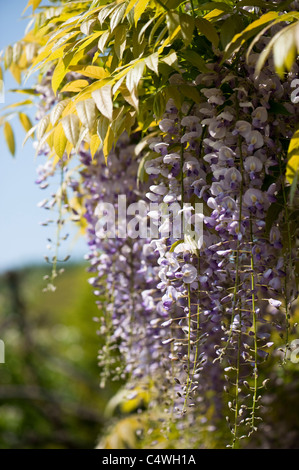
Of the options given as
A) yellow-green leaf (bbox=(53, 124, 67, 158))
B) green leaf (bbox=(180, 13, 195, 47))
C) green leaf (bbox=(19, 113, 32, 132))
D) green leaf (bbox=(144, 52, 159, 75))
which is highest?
green leaf (bbox=(180, 13, 195, 47))

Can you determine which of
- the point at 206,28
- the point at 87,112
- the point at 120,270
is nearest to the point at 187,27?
the point at 206,28

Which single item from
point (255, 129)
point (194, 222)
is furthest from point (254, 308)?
point (255, 129)

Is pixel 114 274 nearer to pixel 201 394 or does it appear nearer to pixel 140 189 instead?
pixel 140 189

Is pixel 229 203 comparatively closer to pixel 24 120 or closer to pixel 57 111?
pixel 57 111

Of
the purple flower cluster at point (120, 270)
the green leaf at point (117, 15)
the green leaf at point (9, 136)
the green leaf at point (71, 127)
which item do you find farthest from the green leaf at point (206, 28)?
the green leaf at point (9, 136)

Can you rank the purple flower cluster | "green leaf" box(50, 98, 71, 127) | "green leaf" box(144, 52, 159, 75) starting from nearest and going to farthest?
"green leaf" box(144, 52, 159, 75) → "green leaf" box(50, 98, 71, 127) → the purple flower cluster

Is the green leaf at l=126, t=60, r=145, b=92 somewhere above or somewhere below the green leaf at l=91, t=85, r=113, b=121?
above

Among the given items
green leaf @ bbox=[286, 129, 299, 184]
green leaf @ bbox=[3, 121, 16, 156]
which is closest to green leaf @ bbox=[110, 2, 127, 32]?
green leaf @ bbox=[286, 129, 299, 184]

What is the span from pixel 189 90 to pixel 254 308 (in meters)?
0.33

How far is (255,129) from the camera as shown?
77 cm

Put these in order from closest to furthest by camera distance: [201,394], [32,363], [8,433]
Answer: [201,394] → [8,433] → [32,363]

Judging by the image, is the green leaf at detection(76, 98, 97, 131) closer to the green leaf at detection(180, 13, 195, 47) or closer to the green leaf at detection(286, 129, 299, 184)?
the green leaf at detection(180, 13, 195, 47)

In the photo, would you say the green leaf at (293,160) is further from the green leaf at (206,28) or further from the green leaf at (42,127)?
the green leaf at (42,127)

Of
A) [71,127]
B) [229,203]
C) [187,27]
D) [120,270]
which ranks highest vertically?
[187,27]
